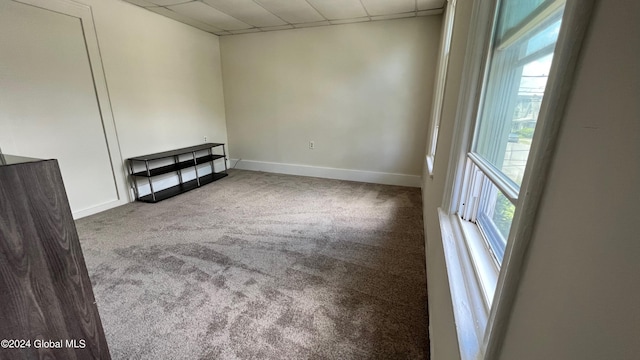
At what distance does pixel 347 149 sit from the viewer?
4.49m

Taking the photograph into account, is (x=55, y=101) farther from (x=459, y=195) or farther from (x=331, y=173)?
(x=459, y=195)

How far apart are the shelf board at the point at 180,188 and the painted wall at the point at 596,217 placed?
13.4 feet

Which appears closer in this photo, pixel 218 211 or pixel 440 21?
pixel 218 211

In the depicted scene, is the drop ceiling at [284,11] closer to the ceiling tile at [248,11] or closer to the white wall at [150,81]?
the ceiling tile at [248,11]

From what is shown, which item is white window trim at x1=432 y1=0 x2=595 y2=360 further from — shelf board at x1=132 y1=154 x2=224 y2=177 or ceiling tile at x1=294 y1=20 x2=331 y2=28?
shelf board at x1=132 y1=154 x2=224 y2=177

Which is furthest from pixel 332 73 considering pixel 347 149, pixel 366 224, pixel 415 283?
pixel 415 283

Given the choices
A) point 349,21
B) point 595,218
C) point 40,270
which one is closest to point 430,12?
point 349,21

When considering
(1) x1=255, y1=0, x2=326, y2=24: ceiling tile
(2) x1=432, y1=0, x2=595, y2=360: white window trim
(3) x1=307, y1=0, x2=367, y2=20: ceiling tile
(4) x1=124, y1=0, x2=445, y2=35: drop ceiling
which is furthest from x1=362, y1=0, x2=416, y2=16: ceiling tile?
(2) x1=432, y1=0, x2=595, y2=360: white window trim

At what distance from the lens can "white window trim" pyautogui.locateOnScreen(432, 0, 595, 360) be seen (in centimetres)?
35

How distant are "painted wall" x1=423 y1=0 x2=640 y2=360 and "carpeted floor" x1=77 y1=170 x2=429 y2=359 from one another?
129 cm

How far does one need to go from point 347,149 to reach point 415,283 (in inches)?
114

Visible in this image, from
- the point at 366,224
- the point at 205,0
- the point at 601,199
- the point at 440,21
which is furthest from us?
the point at 440,21

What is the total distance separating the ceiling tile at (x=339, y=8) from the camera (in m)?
3.17

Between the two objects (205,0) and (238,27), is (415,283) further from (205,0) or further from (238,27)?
(238,27)
